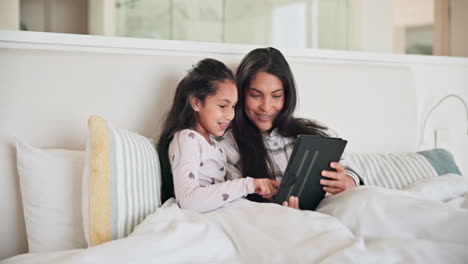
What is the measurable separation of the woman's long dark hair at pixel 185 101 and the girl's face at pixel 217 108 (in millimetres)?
12

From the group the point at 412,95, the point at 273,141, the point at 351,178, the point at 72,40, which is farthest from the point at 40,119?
the point at 412,95

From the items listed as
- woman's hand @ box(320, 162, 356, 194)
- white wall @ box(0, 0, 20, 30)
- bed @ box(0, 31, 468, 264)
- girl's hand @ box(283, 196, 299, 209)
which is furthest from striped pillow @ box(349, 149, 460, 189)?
white wall @ box(0, 0, 20, 30)

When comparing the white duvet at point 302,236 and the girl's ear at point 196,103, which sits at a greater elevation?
the girl's ear at point 196,103

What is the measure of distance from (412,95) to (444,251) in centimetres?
117

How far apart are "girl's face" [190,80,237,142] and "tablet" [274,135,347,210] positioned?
263 mm

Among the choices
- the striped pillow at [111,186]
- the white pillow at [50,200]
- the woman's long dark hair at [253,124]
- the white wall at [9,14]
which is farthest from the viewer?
the white wall at [9,14]


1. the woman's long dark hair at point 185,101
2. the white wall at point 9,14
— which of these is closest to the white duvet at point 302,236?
the woman's long dark hair at point 185,101

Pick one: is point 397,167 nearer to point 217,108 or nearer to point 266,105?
point 266,105

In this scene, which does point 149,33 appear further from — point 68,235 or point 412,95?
point 68,235

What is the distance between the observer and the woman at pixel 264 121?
1.55 metres

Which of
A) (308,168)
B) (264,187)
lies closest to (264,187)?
(264,187)

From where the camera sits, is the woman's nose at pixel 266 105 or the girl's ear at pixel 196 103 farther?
the woman's nose at pixel 266 105

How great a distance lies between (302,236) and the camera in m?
1.01

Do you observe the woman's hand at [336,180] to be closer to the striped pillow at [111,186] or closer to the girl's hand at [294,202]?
the girl's hand at [294,202]
